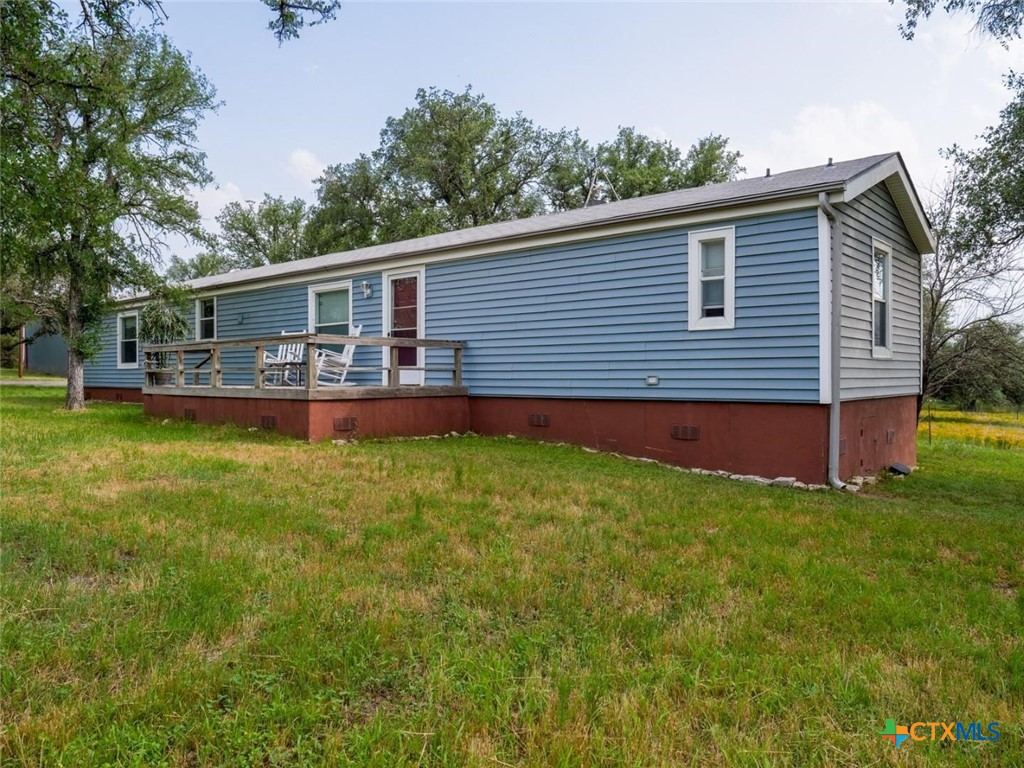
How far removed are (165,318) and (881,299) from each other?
13319mm

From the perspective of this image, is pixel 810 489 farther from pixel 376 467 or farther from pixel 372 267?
pixel 372 267

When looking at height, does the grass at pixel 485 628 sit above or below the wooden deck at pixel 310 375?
below

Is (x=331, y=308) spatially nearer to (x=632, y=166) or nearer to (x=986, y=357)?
(x=986, y=357)

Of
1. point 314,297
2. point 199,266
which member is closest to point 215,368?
point 314,297

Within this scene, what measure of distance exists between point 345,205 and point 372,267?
1884 cm

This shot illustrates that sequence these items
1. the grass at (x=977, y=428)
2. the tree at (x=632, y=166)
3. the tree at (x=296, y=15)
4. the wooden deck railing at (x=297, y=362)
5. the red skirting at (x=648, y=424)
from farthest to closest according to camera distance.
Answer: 1. the tree at (x=632, y=166)
2. the grass at (x=977, y=428)
3. the wooden deck railing at (x=297, y=362)
4. the red skirting at (x=648, y=424)
5. the tree at (x=296, y=15)

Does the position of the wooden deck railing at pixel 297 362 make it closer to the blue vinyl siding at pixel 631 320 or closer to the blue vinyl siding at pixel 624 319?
the blue vinyl siding at pixel 624 319

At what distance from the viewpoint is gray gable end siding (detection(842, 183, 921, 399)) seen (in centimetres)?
725

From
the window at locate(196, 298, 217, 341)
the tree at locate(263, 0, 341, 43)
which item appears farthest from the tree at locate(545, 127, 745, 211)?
the tree at locate(263, 0, 341, 43)

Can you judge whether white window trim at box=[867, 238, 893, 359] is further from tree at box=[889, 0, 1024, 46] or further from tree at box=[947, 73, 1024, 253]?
tree at box=[947, 73, 1024, 253]

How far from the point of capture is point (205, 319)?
14273 millimetres

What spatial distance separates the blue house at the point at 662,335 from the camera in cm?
686

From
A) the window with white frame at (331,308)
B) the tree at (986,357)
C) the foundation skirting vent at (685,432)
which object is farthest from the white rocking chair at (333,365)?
the tree at (986,357)

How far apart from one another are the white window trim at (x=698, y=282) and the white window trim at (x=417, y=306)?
14.5 feet
